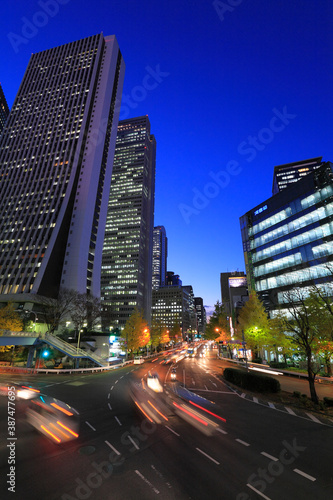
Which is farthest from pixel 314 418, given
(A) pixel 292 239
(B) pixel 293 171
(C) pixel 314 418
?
(B) pixel 293 171

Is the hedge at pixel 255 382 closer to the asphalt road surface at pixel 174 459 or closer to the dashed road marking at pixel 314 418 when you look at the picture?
the dashed road marking at pixel 314 418

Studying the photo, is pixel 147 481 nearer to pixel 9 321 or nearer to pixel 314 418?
pixel 314 418

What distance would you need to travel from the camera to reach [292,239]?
50.6m

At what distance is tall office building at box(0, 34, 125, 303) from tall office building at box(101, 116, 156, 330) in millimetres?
59468

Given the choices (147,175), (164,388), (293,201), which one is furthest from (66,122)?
(164,388)

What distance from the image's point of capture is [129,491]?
7.36 m

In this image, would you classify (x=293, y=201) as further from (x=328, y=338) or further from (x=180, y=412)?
(x=180, y=412)

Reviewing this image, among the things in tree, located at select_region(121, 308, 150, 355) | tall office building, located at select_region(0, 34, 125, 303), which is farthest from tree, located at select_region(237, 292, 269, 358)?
tall office building, located at select_region(0, 34, 125, 303)

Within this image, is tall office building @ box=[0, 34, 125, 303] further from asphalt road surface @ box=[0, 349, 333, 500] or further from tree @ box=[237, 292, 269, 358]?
asphalt road surface @ box=[0, 349, 333, 500]

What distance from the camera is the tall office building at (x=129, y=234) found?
159250mm

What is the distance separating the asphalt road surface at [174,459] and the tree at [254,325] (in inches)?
947

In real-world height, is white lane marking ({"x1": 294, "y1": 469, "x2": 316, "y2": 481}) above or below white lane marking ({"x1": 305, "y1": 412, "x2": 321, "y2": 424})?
above

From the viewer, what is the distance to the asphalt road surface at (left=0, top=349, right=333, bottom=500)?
24.2 ft

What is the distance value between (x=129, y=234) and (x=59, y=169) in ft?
261
